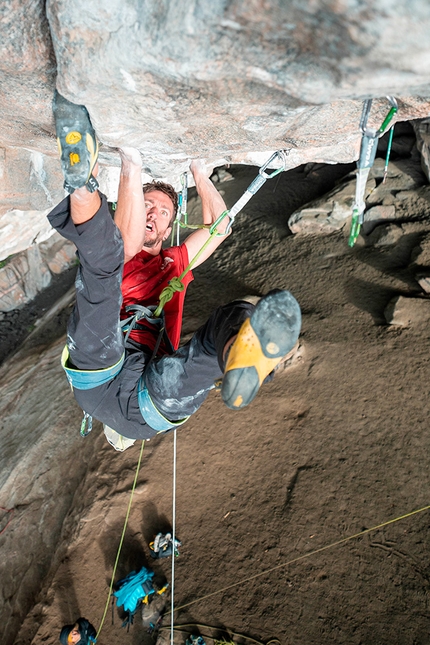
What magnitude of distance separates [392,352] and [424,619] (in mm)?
2050

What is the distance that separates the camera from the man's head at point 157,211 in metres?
2.83

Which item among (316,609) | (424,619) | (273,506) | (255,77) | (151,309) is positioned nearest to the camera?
(255,77)

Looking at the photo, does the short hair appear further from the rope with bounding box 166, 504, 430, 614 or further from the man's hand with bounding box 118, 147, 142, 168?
the rope with bounding box 166, 504, 430, 614

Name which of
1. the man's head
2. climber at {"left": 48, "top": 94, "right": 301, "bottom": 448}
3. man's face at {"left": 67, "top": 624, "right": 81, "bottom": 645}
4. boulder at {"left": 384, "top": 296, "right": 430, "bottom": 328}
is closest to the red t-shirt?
climber at {"left": 48, "top": 94, "right": 301, "bottom": 448}

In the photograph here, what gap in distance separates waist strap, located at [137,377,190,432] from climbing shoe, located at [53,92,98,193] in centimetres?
98

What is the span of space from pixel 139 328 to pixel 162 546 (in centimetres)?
187

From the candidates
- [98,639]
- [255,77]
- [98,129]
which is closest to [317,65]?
[255,77]

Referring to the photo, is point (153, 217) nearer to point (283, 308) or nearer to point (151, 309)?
point (151, 309)

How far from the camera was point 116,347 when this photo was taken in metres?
2.12

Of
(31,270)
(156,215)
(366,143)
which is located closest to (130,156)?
(156,215)

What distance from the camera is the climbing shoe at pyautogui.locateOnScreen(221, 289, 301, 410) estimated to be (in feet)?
5.36

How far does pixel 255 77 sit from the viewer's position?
1.32m

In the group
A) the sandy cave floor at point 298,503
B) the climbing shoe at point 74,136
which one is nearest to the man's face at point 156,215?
the climbing shoe at point 74,136

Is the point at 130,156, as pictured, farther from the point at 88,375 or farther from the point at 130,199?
the point at 88,375
